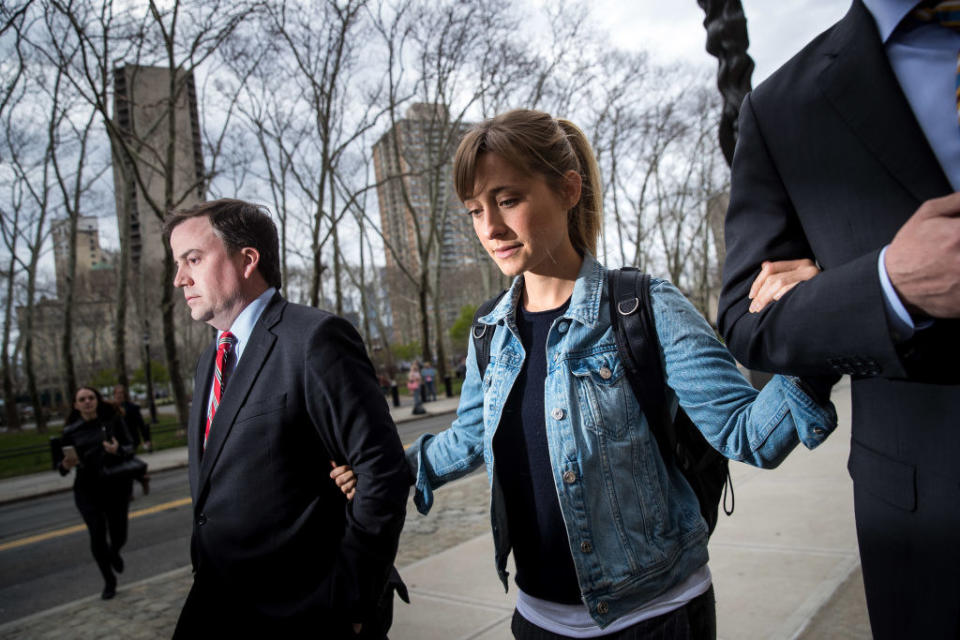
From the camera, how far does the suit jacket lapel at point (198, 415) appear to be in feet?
7.40

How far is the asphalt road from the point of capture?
20.5 ft

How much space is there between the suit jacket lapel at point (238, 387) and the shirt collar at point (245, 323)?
48mm

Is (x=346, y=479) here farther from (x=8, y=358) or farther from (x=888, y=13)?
(x=8, y=358)

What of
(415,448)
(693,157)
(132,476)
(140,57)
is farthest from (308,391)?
(693,157)

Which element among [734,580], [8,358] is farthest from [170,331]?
[8,358]

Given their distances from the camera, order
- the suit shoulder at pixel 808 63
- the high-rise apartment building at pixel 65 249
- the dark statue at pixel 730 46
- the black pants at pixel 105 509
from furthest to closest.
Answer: the high-rise apartment building at pixel 65 249 → the black pants at pixel 105 509 → the dark statue at pixel 730 46 → the suit shoulder at pixel 808 63

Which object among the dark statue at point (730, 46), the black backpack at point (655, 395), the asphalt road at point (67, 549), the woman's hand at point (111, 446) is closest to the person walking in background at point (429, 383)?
the asphalt road at point (67, 549)

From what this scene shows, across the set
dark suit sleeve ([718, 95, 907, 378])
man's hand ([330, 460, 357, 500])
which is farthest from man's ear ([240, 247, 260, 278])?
dark suit sleeve ([718, 95, 907, 378])

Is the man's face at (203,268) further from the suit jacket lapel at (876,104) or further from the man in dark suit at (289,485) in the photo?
the suit jacket lapel at (876,104)

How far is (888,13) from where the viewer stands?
1039 mm

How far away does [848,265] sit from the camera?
2.92 feet

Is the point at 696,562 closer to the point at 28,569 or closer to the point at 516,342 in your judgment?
the point at 516,342

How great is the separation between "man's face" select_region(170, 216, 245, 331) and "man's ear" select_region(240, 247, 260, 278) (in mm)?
34

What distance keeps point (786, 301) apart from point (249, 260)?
1.85m
